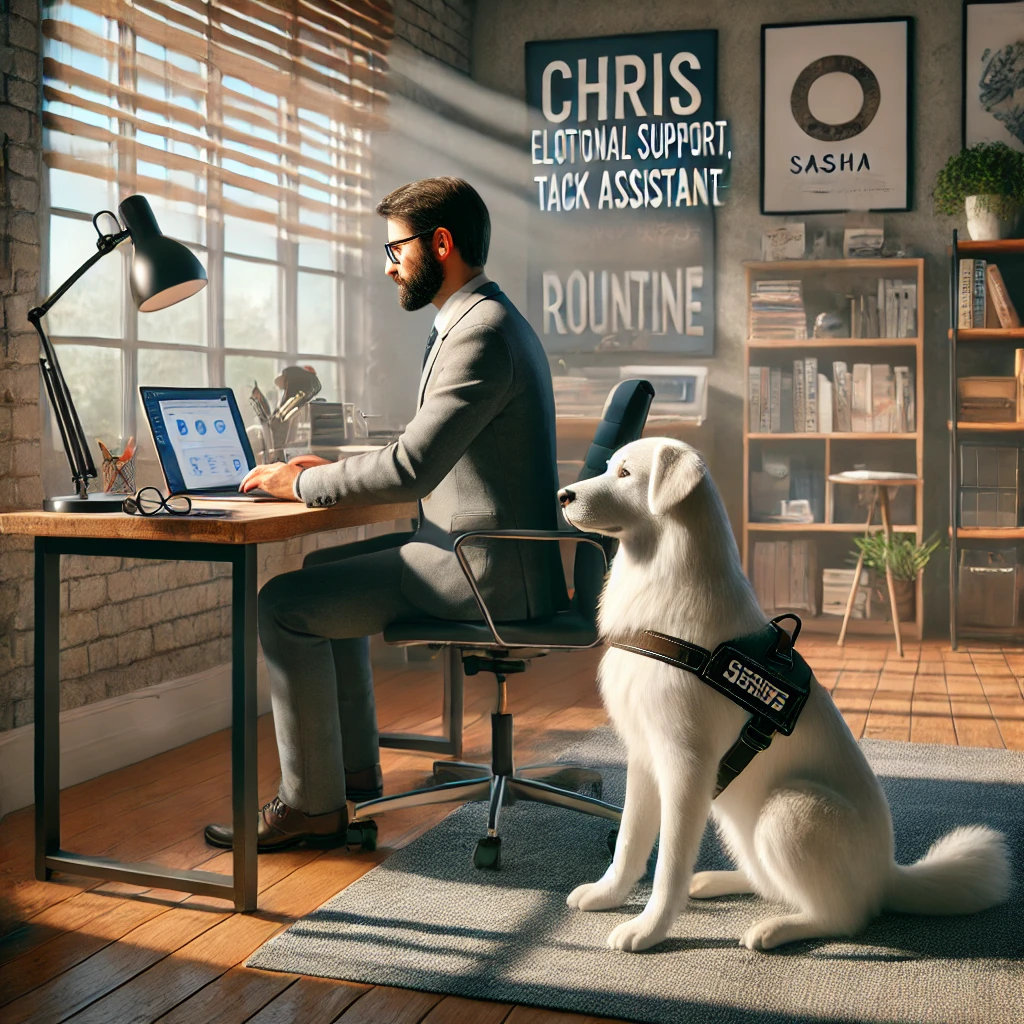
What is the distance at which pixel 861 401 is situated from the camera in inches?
213

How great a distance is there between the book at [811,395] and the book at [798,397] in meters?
0.01

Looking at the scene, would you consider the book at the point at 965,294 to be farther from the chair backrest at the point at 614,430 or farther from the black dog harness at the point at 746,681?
the black dog harness at the point at 746,681

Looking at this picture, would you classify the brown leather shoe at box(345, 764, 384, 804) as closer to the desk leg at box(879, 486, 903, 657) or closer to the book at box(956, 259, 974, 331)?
the desk leg at box(879, 486, 903, 657)

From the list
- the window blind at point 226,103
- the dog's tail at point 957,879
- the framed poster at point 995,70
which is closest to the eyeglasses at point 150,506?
the window blind at point 226,103

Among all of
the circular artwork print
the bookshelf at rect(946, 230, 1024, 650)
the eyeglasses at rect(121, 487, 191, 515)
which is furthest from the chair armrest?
the circular artwork print

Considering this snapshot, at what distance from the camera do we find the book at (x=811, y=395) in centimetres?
543

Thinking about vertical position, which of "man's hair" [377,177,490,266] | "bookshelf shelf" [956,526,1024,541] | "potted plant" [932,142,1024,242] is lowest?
"bookshelf shelf" [956,526,1024,541]

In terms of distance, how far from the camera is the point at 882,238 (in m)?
5.36

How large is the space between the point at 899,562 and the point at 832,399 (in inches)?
31.0

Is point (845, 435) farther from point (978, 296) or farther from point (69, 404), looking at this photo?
point (69, 404)

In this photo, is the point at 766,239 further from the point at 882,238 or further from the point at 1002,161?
the point at 1002,161

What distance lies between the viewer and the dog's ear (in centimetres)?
188

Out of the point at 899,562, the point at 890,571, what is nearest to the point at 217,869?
the point at 890,571

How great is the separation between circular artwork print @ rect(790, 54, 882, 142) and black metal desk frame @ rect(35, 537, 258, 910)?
4.25 m
